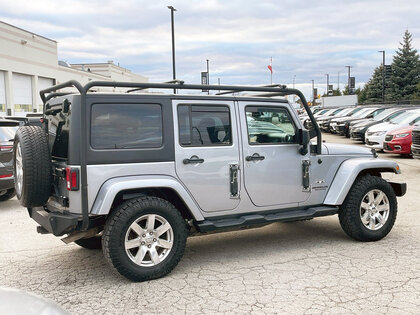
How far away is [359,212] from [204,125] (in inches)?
89.0

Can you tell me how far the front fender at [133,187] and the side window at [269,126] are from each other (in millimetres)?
1038

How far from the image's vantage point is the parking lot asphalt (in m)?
4.11

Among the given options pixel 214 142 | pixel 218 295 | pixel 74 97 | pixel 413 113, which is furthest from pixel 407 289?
pixel 413 113

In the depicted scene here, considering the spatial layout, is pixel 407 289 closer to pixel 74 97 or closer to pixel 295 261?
pixel 295 261

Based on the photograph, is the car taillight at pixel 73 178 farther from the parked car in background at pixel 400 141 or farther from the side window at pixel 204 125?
the parked car in background at pixel 400 141

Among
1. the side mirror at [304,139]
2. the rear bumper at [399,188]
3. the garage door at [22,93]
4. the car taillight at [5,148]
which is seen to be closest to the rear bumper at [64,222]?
the side mirror at [304,139]

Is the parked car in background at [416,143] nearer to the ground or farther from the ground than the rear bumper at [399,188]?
farther from the ground

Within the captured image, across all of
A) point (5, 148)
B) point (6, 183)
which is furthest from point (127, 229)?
point (5, 148)

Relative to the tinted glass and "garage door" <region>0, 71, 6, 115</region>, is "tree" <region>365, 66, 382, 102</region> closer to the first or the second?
"garage door" <region>0, 71, 6, 115</region>

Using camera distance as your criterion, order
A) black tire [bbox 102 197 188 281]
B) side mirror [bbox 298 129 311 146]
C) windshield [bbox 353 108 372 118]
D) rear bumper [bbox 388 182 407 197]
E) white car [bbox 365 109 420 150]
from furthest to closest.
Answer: windshield [bbox 353 108 372 118] → white car [bbox 365 109 420 150] → rear bumper [bbox 388 182 407 197] → side mirror [bbox 298 129 311 146] → black tire [bbox 102 197 188 281]

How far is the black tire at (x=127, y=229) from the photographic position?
4523mm

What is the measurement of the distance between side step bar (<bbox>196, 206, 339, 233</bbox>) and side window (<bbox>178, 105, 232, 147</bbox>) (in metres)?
0.84

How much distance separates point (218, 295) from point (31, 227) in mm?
4124

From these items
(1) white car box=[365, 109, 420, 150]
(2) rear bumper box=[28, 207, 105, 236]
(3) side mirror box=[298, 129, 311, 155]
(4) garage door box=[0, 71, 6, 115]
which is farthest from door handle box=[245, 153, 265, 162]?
(4) garage door box=[0, 71, 6, 115]
